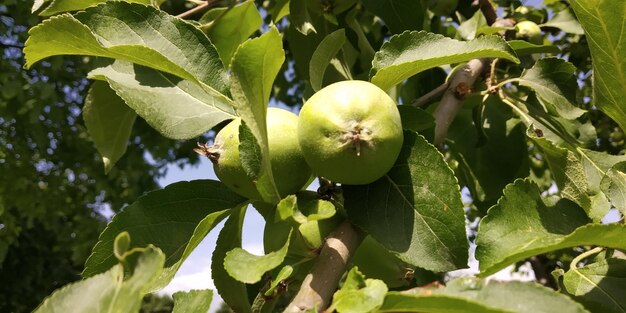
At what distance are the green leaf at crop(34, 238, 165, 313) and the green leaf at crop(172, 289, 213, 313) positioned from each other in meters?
0.13

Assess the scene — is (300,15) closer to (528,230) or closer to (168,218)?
(168,218)

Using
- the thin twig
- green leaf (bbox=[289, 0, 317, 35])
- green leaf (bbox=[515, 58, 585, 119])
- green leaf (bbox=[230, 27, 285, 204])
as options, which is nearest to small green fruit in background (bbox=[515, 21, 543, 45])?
green leaf (bbox=[515, 58, 585, 119])

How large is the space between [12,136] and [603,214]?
5754mm

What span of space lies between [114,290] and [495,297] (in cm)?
37

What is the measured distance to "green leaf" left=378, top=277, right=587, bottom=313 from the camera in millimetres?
592

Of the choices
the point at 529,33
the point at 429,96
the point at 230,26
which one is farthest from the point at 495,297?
the point at 529,33

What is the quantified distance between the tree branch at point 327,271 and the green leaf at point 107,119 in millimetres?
729

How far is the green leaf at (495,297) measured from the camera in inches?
23.3

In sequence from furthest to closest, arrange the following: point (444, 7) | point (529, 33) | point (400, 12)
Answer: point (444, 7) < point (529, 33) < point (400, 12)

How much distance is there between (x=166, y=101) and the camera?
104 centimetres

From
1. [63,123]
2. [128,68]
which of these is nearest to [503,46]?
[128,68]

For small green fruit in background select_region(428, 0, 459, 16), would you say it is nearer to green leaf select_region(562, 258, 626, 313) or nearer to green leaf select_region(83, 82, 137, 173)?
green leaf select_region(83, 82, 137, 173)

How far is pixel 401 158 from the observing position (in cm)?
89

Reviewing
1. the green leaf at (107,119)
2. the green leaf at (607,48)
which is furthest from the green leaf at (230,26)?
the green leaf at (607,48)
